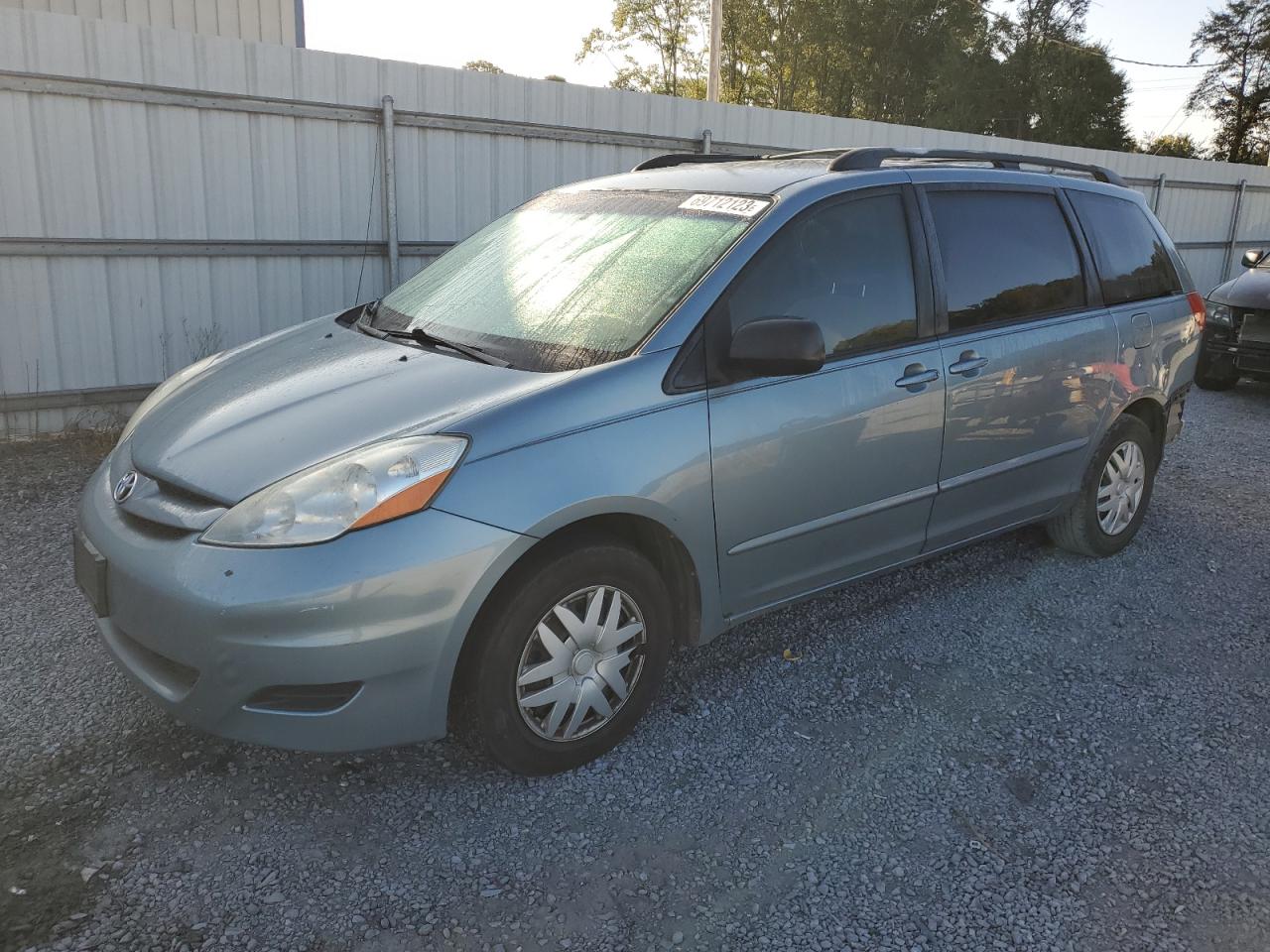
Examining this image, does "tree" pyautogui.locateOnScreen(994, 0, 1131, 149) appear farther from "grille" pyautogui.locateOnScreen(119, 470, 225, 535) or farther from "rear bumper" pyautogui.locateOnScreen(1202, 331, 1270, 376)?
"grille" pyautogui.locateOnScreen(119, 470, 225, 535)

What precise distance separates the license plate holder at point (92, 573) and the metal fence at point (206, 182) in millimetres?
3870

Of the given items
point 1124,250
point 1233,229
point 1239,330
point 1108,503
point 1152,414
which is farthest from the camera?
point 1233,229

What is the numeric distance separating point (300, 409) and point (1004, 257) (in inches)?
109

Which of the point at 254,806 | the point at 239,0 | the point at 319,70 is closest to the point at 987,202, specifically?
the point at 254,806

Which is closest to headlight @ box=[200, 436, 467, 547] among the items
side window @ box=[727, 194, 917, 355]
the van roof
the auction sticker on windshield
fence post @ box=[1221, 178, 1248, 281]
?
side window @ box=[727, 194, 917, 355]

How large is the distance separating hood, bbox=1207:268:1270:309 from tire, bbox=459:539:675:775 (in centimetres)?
815

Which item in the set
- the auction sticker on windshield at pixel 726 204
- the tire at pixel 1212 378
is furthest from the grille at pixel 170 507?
the tire at pixel 1212 378

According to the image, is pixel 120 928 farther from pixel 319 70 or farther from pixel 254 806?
pixel 319 70

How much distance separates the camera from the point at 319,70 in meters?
6.77

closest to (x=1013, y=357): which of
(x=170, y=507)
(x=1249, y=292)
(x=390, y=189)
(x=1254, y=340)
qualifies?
(x=170, y=507)

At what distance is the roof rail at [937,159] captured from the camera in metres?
3.68

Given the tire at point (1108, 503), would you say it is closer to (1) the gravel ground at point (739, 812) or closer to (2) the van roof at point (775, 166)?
(1) the gravel ground at point (739, 812)

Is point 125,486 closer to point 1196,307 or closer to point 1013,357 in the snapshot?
point 1013,357

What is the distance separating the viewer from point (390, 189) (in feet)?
23.5
